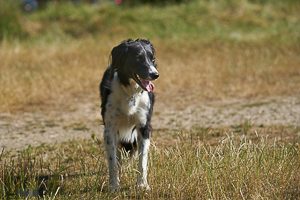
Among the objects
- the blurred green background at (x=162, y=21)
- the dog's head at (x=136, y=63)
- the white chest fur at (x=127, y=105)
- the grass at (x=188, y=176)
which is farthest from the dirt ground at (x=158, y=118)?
the blurred green background at (x=162, y=21)

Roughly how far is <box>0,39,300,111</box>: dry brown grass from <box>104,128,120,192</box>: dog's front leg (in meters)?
4.56

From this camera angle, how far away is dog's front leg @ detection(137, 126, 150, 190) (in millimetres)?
6694

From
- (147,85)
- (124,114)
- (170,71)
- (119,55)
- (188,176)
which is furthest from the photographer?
(170,71)

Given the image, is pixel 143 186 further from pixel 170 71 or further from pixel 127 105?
pixel 170 71

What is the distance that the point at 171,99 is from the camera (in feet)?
40.5

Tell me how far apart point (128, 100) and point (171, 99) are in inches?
212

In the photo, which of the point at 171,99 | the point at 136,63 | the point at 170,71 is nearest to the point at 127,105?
the point at 136,63

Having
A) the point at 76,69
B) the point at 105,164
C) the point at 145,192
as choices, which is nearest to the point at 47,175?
the point at 105,164

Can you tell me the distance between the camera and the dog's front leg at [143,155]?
669 centimetres

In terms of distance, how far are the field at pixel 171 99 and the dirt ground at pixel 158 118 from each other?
2cm

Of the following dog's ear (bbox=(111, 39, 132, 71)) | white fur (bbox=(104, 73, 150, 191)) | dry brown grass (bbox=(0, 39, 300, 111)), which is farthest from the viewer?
dry brown grass (bbox=(0, 39, 300, 111))

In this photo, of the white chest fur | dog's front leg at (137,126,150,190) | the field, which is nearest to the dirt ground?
the field

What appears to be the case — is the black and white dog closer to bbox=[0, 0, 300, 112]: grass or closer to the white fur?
the white fur

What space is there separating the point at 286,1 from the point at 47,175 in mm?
17898
